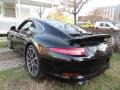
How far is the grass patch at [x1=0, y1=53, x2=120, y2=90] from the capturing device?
4047mm

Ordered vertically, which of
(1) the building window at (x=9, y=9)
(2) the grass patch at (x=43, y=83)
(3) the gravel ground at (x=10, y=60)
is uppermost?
(1) the building window at (x=9, y=9)

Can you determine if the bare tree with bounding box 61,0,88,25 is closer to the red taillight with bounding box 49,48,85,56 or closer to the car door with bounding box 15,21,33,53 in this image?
the car door with bounding box 15,21,33,53

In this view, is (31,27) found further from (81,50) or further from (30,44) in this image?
(81,50)

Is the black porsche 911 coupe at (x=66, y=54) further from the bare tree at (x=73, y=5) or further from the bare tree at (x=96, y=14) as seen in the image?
the bare tree at (x=96, y=14)

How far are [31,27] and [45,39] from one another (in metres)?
1.11

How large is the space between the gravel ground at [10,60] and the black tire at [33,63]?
92cm

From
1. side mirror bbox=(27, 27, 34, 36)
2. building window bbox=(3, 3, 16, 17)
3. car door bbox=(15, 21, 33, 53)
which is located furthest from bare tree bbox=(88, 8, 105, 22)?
side mirror bbox=(27, 27, 34, 36)

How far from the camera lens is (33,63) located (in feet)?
14.3

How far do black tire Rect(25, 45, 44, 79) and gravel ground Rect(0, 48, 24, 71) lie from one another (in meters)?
0.92

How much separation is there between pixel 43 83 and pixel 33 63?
0.55 m

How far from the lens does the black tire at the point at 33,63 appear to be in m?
4.03

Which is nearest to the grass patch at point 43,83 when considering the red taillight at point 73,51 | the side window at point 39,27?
the red taillight at point 73,51

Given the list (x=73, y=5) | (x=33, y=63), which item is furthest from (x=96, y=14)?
(x=33, y=63)

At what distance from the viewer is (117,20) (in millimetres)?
43938
